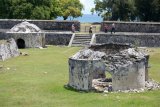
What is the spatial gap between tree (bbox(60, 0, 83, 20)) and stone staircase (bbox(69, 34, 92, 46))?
37.5m

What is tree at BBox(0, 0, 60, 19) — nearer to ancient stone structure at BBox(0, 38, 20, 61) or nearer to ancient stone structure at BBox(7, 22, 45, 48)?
ancient stone structure at BBox(7, 22, 45, 48)

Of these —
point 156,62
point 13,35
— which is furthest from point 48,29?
point 156,62

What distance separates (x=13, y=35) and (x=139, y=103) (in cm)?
2335

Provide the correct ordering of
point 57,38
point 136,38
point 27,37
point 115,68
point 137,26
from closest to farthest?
point 115,68 < point 27,37 < point 136,38 < point 57,38 < point 137,26

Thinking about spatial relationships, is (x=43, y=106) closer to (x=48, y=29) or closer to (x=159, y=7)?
(x=48, y=29)

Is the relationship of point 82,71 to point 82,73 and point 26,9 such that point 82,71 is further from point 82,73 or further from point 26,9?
point 26,9

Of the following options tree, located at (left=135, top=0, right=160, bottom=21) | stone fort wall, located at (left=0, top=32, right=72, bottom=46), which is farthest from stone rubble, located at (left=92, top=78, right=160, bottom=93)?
tree, located at (left=135, top=0, right=160, bottom=21)

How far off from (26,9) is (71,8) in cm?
2718

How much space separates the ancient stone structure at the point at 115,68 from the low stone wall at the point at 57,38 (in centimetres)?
2211

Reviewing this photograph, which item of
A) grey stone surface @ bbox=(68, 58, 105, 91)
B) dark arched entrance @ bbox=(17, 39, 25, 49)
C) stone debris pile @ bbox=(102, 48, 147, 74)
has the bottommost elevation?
dark arched entrance @ bbox=(17, 39, 25, 49)

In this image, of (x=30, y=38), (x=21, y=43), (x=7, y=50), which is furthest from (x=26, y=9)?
(x=7, y=50)

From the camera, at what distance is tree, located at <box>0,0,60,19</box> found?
57.7 meters

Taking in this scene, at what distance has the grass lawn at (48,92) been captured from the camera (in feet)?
63.5

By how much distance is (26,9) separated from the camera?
190ft
